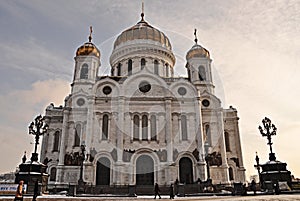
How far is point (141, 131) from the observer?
89.8 feet

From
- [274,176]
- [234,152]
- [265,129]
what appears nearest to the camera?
[274,176]

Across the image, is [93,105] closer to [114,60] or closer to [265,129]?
[114,60]

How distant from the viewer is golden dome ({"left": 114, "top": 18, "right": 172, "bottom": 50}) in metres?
35.4

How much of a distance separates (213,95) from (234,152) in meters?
6.79

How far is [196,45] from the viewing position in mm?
34500

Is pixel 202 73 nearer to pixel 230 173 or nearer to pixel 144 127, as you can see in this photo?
pixel 144 127

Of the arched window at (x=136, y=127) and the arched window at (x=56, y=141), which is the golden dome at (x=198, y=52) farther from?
the arched window at (x=56, y=141)

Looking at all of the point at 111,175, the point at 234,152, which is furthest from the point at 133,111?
the point at 234,152

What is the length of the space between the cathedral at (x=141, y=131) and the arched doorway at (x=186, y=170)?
9cm

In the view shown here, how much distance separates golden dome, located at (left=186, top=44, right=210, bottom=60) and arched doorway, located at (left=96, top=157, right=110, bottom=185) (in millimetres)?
16603

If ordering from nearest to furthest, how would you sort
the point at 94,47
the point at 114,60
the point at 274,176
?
the point at 274,176 < the point at 94,47 < the point at 114,60

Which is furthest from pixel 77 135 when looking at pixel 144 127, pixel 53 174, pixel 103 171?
pixel 144 127

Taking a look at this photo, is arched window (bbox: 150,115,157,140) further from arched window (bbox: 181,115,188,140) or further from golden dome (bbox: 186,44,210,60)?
golden dome (bbox: 186,44,210,60)

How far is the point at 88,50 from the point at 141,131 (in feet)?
40.6
